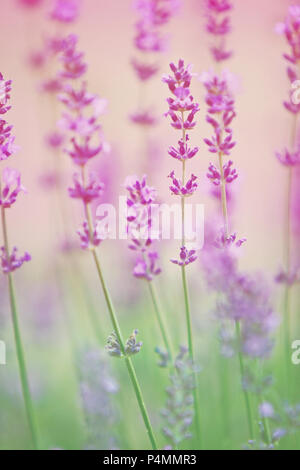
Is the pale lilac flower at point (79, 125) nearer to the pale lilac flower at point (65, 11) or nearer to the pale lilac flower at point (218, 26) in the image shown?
→ the pale lilac flower at point (218, 26)

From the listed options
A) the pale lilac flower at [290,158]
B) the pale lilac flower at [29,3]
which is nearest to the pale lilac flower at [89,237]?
the pale lilac flower at [290,158]

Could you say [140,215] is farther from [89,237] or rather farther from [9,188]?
[9,188]

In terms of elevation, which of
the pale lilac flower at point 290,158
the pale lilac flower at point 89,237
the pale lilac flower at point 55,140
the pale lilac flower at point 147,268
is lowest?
the pale lilac flower at point 147,268

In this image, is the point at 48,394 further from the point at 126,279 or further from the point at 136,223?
the point at 136,223

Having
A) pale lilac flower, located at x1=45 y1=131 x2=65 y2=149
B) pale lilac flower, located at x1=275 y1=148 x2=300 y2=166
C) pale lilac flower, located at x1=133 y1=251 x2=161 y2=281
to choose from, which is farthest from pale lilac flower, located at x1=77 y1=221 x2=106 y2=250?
pale lilac flower, located at x1=45 y1=131 x2=65 y2=149

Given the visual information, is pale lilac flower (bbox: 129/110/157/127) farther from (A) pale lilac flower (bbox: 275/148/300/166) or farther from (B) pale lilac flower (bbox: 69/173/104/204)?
(B) pale lilac flower (bbox: 69/173/104/204)

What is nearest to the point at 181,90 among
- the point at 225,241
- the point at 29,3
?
the point at 225,241
